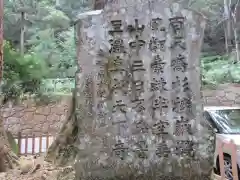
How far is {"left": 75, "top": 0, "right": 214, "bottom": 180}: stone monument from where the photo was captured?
3875 millimetres

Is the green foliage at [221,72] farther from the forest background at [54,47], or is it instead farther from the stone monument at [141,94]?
the stone monument at [141,94]

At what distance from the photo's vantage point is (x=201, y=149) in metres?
3.92

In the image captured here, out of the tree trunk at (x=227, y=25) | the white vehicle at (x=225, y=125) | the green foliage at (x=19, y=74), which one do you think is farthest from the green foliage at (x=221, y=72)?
the white vehicle at (x=225, y=125)

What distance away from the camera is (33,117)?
40.5ft

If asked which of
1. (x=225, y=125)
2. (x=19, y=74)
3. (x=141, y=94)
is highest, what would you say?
(x=19, y=74)

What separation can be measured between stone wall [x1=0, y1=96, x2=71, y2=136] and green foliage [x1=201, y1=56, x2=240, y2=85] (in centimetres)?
645

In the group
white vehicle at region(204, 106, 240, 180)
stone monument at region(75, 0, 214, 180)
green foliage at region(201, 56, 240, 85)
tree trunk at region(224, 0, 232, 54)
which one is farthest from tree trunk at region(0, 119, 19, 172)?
tree trunk at region(224, 0, 232, 54)

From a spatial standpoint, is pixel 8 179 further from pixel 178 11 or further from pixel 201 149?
pixel 178 11

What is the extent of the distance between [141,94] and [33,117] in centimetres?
915

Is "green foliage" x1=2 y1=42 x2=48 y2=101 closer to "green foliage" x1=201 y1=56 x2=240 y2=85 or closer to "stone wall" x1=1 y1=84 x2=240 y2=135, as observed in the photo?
"stone wall" x1=1 y1=84 x2=240 y2=135

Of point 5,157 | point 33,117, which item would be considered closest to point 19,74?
point 33,117

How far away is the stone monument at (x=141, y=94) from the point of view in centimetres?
388

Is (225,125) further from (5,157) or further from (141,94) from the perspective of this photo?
(5,157)

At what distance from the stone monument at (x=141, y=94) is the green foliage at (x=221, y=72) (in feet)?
34.5
